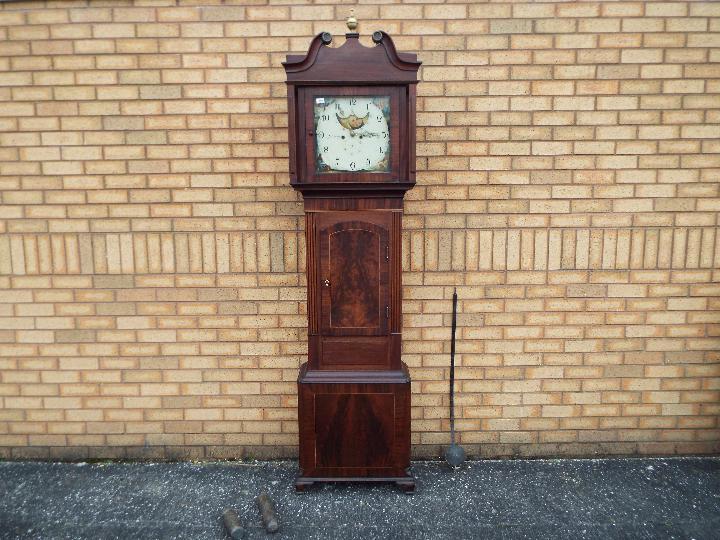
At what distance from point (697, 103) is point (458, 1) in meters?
1.76

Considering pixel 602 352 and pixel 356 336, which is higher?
pixel 356 336

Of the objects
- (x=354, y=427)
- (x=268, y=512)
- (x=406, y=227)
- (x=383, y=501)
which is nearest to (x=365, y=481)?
(x=383, y=501)

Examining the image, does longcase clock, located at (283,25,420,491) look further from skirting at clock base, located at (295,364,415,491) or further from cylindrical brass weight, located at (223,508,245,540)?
cylindrical brass weight, located at (223,508,245,540)

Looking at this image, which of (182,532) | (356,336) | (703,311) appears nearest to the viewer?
(182,532)

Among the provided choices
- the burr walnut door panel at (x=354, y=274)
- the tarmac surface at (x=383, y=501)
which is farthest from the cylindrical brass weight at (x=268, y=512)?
the burr walnut door panel at (x=354, y=274)

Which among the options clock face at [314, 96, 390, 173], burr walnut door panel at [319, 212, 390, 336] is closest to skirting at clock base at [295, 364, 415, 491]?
burr walnut door panel at [319, 212, 390, 336]

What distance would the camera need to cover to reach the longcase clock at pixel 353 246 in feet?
10.2

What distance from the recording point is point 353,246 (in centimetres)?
327

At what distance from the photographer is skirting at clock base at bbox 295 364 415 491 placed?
11.0ft

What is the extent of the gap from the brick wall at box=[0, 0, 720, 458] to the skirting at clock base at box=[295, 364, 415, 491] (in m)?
0.51

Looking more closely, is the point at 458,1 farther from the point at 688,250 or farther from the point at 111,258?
the point at 111,258

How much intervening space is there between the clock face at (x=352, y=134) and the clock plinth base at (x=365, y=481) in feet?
6.36

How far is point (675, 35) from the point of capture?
3637mm

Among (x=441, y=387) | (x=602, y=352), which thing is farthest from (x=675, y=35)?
(x=441, y=387)
